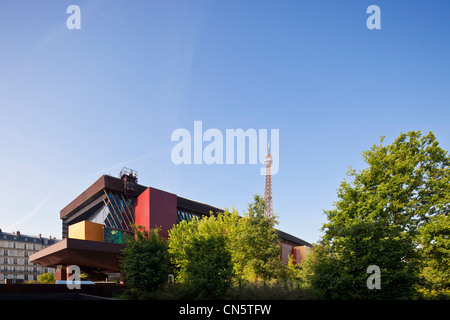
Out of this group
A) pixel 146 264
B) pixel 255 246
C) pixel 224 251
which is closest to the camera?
pixel 224 251

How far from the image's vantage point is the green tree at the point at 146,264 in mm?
21578

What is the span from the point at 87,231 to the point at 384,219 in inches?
1205

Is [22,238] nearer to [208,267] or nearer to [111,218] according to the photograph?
[111,218]

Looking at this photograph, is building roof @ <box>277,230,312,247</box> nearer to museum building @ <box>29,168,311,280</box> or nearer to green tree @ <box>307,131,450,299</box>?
museum building @ <box>29,168,311,280</box>

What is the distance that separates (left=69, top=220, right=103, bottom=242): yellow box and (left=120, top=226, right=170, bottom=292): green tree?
15.2 m

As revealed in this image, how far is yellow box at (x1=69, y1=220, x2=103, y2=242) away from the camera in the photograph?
36.1 metres

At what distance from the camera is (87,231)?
36.2m

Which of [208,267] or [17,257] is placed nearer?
[208,267]

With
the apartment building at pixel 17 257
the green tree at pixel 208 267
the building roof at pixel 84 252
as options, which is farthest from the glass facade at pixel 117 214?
the apartment building at pixel 17 257

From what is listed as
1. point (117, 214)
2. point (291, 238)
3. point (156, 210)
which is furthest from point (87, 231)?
point (291, 238)

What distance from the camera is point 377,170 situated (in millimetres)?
23531
